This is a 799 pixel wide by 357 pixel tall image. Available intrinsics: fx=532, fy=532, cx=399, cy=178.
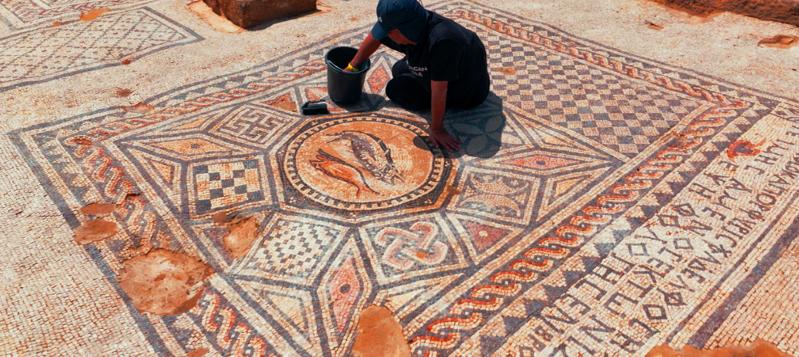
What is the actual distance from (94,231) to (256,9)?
2.58m

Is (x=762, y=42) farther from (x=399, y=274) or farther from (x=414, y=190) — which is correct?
(x=399, y=274)

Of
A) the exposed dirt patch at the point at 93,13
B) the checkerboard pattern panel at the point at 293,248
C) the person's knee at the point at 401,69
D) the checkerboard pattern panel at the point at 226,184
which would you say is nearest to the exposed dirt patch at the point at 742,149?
the person's knee at the point at 401,69

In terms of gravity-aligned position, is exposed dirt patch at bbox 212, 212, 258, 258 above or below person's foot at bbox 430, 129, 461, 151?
below

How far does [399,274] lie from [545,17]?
10.7 feet

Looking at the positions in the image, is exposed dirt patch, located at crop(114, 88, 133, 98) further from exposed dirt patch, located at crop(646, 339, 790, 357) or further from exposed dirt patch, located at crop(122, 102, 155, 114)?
exposed dirt patch, located at crop(646, 339, 790, 357)

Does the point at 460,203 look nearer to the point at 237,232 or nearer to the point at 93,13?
the point at 237,232

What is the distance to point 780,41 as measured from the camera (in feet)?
13.3

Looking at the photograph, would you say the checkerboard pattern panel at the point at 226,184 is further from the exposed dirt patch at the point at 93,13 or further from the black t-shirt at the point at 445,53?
the exposed dirt patch at the point at 93,13

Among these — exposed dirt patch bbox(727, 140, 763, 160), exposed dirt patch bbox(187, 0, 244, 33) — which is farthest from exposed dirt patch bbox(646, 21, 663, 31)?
exposed dirt patch bbox(187, 0, 244, 33)

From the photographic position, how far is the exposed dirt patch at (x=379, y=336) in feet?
6.06

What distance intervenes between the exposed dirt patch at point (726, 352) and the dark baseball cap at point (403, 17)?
177 centimetres

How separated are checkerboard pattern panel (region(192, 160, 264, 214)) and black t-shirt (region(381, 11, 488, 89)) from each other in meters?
1.02

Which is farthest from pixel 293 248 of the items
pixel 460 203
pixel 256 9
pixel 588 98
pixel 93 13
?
pixel 93 13

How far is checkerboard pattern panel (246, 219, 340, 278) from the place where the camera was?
2158 millimetres
